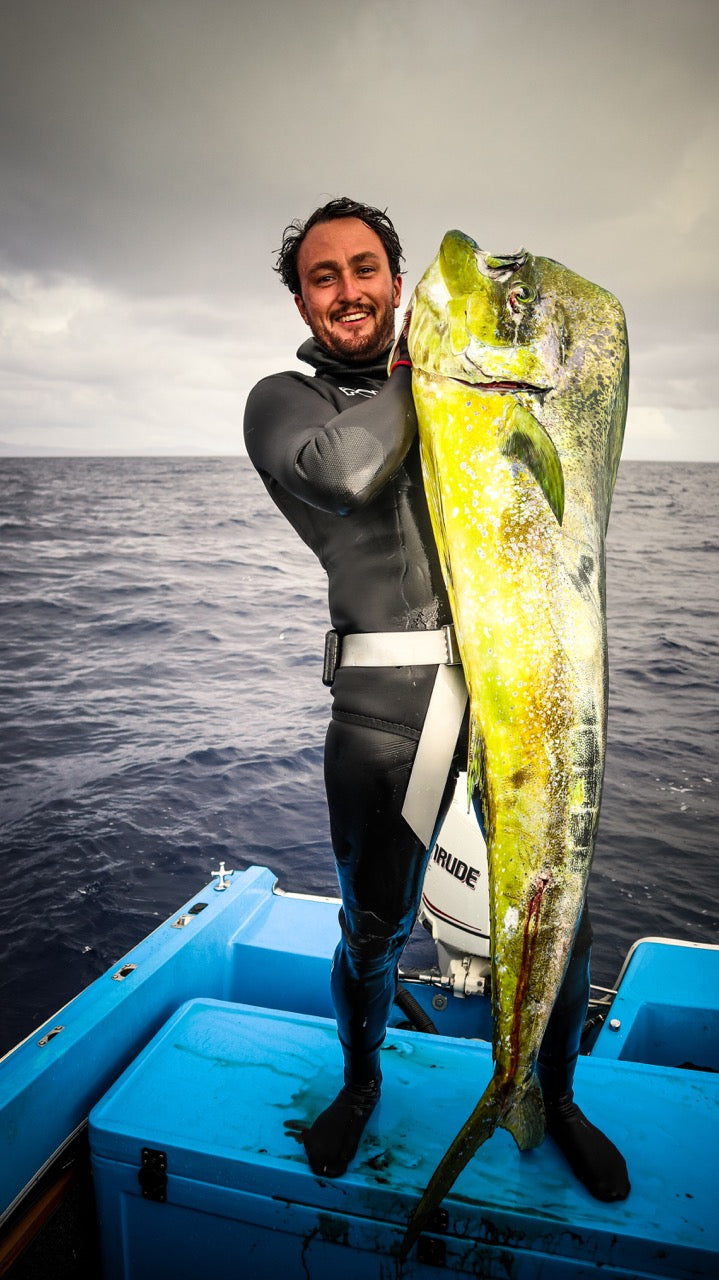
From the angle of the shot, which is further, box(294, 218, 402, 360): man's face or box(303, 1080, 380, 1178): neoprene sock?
box(294, 218, 402, 360): man's face

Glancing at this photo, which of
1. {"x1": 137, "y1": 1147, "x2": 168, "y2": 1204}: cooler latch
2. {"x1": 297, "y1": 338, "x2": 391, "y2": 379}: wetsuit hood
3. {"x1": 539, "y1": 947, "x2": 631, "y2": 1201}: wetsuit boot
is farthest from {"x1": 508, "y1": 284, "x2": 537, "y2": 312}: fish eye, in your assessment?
{"x1": 137, "y1": 1147, "x2": 168, "y2": 1204}: cooler latch

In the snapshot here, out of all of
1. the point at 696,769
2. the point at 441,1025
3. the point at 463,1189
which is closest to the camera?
the point at 463,1189

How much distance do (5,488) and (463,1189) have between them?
189 feet

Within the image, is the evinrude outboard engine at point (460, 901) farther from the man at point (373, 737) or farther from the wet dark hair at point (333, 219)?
the wet dark hair at point (333, 219)

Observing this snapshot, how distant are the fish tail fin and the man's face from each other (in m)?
2.12

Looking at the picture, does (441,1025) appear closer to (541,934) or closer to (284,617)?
(541,934)

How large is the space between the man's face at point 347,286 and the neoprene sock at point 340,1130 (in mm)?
2257

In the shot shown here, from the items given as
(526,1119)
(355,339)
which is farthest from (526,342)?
(526,1119)

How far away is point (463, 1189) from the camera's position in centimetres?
191

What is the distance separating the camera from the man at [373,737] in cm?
201

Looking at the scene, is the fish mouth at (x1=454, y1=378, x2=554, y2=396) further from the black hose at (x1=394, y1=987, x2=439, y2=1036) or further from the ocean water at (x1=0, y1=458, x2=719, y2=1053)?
the ocean water at (x1=0, y1=458, x2=719, y2=1053)

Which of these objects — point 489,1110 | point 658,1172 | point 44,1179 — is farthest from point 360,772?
point 44,1179

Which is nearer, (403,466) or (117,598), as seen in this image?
(403,466)

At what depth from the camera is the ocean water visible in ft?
19.1
